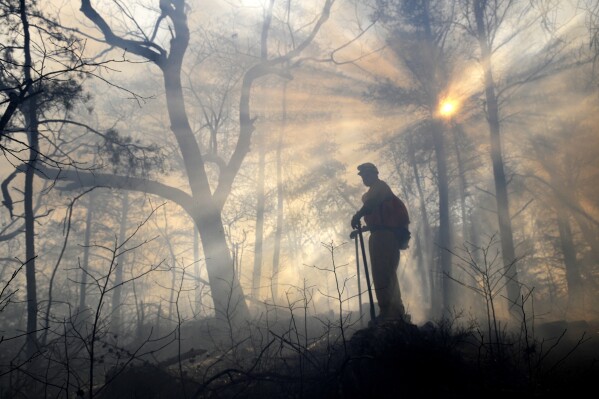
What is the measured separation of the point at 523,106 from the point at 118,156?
15.3 metres

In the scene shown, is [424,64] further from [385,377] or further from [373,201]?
[385,377]

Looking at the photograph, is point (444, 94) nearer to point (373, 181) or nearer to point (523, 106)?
point (523, 106)

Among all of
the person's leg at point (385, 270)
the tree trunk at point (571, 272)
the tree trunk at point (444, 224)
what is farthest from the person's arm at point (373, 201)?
the tree trunk at point (571, 272)

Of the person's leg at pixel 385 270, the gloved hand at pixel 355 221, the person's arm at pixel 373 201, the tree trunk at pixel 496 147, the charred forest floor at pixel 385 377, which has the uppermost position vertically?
the tree trunk at pixel 496 147

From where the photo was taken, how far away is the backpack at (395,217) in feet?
18.1

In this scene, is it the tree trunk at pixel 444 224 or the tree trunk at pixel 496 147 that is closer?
the tree trunk at pixel 496 147

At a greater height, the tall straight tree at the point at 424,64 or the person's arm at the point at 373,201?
the tall straight tree at the point at 424,64

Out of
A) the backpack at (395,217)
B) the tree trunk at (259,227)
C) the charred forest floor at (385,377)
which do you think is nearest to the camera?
the charred forest floor at (385,377)

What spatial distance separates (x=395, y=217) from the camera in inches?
217

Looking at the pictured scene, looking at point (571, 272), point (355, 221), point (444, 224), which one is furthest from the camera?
point (571, 272)

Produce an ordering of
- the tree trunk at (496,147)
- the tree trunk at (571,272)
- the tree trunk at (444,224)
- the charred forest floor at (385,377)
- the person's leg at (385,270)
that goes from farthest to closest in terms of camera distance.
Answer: the tree trunk at (571,272) → the tree trunk at (444,224) → the tree trunk at (496,147) → the person's leg at (385,270) → the charred forest floor at (385,377)

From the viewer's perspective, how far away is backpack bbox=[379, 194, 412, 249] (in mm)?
5520

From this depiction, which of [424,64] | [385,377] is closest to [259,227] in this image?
[424,64]

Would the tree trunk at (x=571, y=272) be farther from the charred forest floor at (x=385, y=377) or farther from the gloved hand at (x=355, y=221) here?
the charred forest floor at (x=385, y=377)
